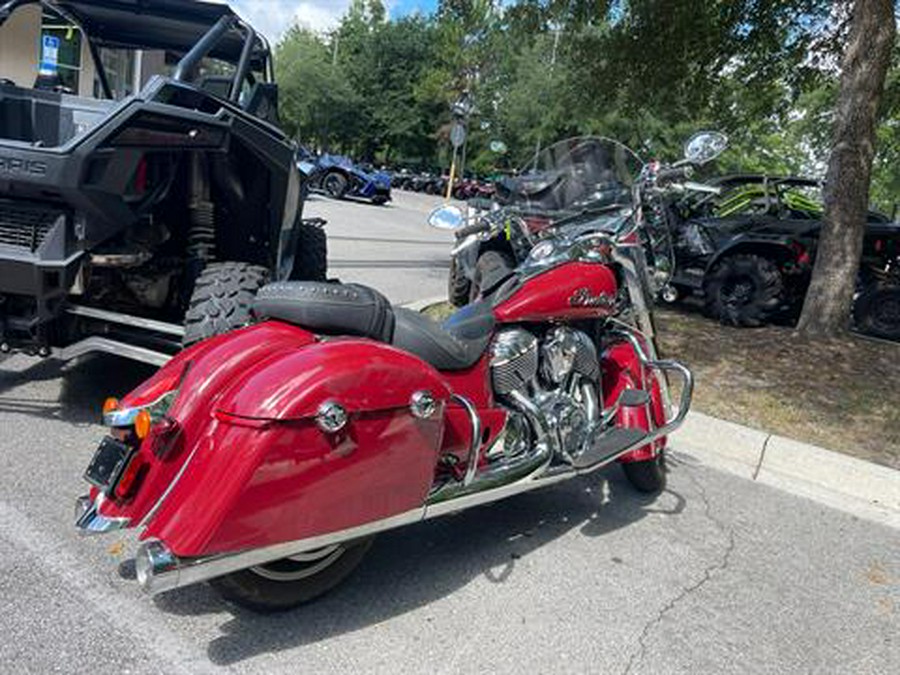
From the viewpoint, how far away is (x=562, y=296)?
135 inches

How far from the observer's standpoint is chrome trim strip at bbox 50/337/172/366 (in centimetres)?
393

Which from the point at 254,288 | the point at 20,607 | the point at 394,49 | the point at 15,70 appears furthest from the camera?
the point at 394,49

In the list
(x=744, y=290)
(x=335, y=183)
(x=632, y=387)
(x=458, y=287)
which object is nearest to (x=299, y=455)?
(x=632, y=387)

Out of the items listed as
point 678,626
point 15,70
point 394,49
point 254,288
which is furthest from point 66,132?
point 394,49

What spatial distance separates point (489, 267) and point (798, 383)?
2.91 metres

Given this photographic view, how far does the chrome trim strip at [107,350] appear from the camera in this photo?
393 cm

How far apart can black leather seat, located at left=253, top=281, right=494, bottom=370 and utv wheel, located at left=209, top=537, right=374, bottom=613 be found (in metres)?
0.72

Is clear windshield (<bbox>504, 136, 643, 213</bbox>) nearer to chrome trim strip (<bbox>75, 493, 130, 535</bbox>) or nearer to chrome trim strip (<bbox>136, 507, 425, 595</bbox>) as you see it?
chrome trim strip (<bbox>136, 507, 425, 595</bbox>)

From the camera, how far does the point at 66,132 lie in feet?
14.9

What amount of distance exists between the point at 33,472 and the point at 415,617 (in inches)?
75.5

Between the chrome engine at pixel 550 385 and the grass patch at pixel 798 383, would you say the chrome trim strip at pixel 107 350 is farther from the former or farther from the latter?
the grass patch at pixel 798 383

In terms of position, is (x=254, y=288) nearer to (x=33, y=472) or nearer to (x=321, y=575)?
(x=33, y=472)

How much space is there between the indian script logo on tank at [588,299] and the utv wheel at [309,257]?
2867 mm

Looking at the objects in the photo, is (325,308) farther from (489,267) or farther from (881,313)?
(881,313)
